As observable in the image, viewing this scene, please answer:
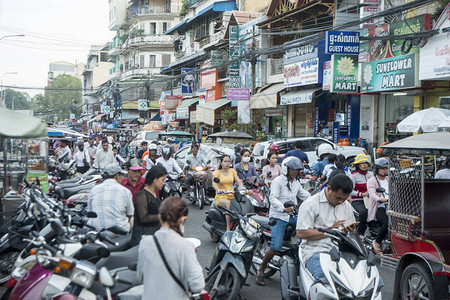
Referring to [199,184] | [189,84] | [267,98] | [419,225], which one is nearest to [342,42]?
[199,184]

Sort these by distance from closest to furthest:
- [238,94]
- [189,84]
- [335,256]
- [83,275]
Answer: [83,275]
[335,256]
[238,94]
[189,84]

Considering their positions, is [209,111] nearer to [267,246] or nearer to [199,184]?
[199,184]

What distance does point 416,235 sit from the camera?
21.8 ft

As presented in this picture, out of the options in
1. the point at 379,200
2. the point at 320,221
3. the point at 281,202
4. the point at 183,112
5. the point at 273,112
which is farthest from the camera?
the point at 183,112

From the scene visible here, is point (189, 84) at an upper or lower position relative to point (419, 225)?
upper

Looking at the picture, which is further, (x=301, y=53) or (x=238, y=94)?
(x=238, y=94)

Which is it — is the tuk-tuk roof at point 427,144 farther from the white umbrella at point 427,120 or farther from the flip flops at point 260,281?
the white umbrella at point 427,120

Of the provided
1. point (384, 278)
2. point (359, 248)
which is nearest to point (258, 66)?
point (384, 278)

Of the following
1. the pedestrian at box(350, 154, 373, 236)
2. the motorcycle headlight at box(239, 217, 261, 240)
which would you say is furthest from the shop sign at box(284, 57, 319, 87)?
the motorcycle headlight at box(239, 217, 261, 240)

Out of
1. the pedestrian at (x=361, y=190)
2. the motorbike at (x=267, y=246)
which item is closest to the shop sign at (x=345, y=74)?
the pedestrian at (x=361, y=190)

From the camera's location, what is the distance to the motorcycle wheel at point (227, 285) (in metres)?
6.24

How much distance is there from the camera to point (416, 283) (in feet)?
19.7

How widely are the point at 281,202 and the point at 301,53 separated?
19.8 m

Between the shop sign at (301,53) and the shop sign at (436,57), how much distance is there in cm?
778
